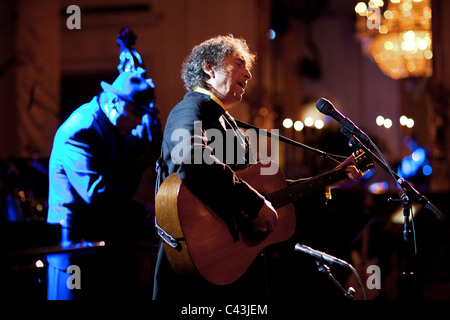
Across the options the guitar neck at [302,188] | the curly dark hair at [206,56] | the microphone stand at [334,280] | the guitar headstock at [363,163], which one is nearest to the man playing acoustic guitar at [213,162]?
the curly dark hair at [206,56]

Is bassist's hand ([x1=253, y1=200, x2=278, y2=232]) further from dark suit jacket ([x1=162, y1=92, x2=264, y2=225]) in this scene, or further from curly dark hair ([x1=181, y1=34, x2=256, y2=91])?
curly dark hair ([x1=181, y1=34, x2=256, y2=91])

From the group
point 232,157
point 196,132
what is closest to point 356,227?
point 232,157

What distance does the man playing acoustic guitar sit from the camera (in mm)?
2266

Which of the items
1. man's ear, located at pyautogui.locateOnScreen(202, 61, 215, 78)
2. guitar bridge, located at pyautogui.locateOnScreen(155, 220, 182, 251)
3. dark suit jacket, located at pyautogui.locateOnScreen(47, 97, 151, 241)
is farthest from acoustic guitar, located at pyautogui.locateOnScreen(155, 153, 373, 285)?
dark suit jacket, located at pyautogui.locateOnScreen(47, 97, 151, 241)

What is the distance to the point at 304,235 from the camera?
16.0 feet

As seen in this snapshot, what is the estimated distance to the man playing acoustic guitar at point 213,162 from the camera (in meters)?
2.27

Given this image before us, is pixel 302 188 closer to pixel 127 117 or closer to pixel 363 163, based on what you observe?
pixel 363 163

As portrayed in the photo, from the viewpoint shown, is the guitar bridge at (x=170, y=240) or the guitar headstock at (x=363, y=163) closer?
the guitar bridge at (x=170, y=240)

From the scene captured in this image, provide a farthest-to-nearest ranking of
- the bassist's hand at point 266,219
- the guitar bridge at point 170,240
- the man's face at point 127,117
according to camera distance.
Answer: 1. the man's face at point 127,117
2. the bassist's hand at point 266,219
3. the guitar bridge at point 170,240

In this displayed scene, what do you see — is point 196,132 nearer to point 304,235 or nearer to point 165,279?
point 165,279

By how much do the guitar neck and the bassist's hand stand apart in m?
0.19

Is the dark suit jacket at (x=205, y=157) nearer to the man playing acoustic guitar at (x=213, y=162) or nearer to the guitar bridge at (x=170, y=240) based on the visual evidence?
the man playing acoustic guitar at (x=213, y=162)

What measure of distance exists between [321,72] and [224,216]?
12215 mm

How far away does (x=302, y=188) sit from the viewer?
270cm
